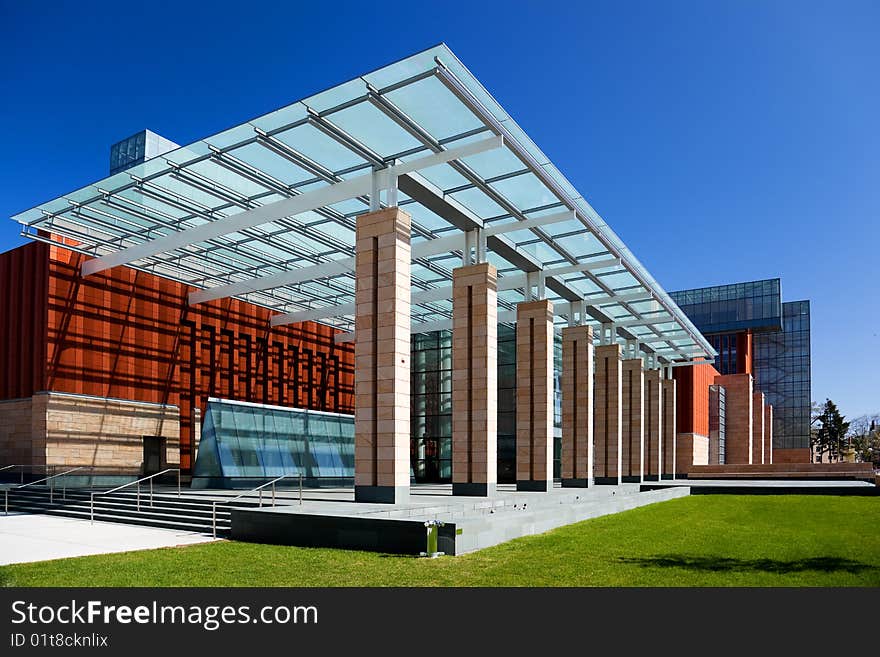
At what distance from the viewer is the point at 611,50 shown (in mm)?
→ 19875

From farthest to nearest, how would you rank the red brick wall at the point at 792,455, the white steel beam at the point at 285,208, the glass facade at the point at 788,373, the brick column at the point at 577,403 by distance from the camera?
the glass facade at the point at 788,373, the red brick wall at the point at 792,455, the brick column at the point at 577,403, the white steel beam at the point at 285,208

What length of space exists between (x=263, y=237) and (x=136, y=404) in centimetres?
969

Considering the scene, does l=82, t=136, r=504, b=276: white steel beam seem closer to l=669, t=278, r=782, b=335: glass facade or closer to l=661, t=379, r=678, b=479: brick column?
l=661, t=379, r=678, b=479: brick column

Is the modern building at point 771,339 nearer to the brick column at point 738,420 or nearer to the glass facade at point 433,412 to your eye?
the brick column at point 738,420

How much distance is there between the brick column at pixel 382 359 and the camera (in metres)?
18.1

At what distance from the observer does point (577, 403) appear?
109ft

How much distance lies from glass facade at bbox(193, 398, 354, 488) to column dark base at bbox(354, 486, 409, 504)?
32.2ft

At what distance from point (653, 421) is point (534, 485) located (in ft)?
74.0

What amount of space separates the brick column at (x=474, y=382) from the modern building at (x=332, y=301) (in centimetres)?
7

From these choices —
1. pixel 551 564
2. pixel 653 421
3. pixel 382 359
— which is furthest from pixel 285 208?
pixel 653 421

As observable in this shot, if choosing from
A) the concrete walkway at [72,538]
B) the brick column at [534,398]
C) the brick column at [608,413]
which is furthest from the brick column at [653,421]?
the concrete walkway at [72,538]
